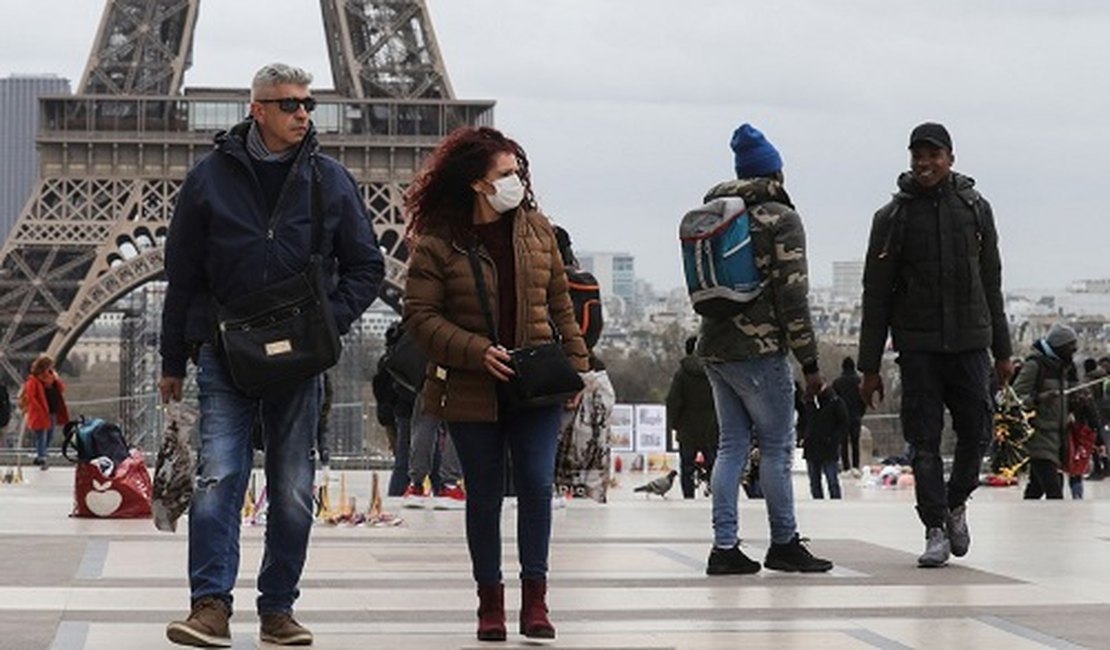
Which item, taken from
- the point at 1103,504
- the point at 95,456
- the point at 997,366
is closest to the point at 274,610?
the point at 997,366

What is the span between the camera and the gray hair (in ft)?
28.8

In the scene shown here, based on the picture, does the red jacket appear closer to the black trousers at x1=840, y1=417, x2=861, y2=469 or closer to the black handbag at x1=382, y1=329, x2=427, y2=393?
the black trousers at x1=840, y1=417, x2=861, y2=469

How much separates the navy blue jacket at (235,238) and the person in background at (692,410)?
1189 cm

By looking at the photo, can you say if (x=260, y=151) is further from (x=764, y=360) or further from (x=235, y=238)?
(x=764, y=360)

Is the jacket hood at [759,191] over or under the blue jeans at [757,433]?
over

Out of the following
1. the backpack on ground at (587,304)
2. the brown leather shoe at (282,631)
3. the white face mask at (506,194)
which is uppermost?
the white face mask at (506,194)

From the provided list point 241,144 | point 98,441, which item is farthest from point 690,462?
point 241,144

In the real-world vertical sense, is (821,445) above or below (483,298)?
below

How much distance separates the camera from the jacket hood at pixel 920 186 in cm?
1149

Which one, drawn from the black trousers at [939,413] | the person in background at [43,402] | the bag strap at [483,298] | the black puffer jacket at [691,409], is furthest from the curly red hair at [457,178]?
the person in background at [43,402]

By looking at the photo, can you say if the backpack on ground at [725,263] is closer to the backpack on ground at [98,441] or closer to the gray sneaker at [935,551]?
the gray sneaker at [935,551]

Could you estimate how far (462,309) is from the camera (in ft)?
29.0

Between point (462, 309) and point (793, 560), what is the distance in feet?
9.73

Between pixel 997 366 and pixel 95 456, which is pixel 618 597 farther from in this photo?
pixel 95 456
